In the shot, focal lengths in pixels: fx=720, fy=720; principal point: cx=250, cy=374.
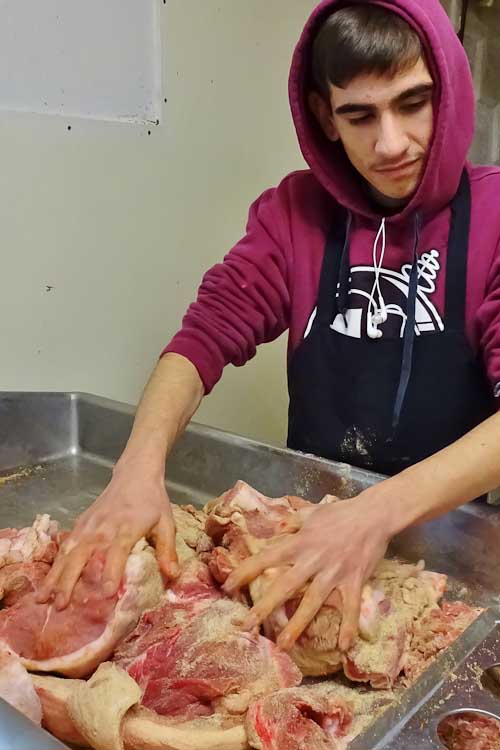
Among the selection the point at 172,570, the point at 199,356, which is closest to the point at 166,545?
the point at 172,570

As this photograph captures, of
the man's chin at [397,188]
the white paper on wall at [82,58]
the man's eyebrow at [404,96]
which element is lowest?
the man's chin at [397,188]

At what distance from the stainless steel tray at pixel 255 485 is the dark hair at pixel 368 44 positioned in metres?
0.77

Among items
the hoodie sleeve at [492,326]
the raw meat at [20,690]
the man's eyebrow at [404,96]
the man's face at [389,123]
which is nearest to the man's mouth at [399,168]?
the man's face at [389,123]

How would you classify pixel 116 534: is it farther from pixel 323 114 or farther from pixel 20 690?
pixel 323 114

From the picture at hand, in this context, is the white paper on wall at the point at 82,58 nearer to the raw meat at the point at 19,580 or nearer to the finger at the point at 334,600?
the raw meat at the point at 19,580

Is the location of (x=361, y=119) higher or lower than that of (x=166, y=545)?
higher

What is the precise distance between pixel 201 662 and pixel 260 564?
0.54 ft

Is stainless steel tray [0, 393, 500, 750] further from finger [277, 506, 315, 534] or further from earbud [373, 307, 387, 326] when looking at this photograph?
earbud [373, 307, 387, 326]

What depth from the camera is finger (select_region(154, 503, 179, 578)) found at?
1.14 metres

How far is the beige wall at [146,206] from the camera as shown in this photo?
1938 millimetres

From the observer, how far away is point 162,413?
4.75 ft

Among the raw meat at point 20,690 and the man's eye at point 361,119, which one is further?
the man's eye at point 361,119

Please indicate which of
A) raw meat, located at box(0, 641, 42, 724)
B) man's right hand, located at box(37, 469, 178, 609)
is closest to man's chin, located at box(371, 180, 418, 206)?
man's right hand, located at box(37, 469, 178, 609)

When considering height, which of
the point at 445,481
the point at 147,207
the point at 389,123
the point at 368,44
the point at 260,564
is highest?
the point at 368,44
